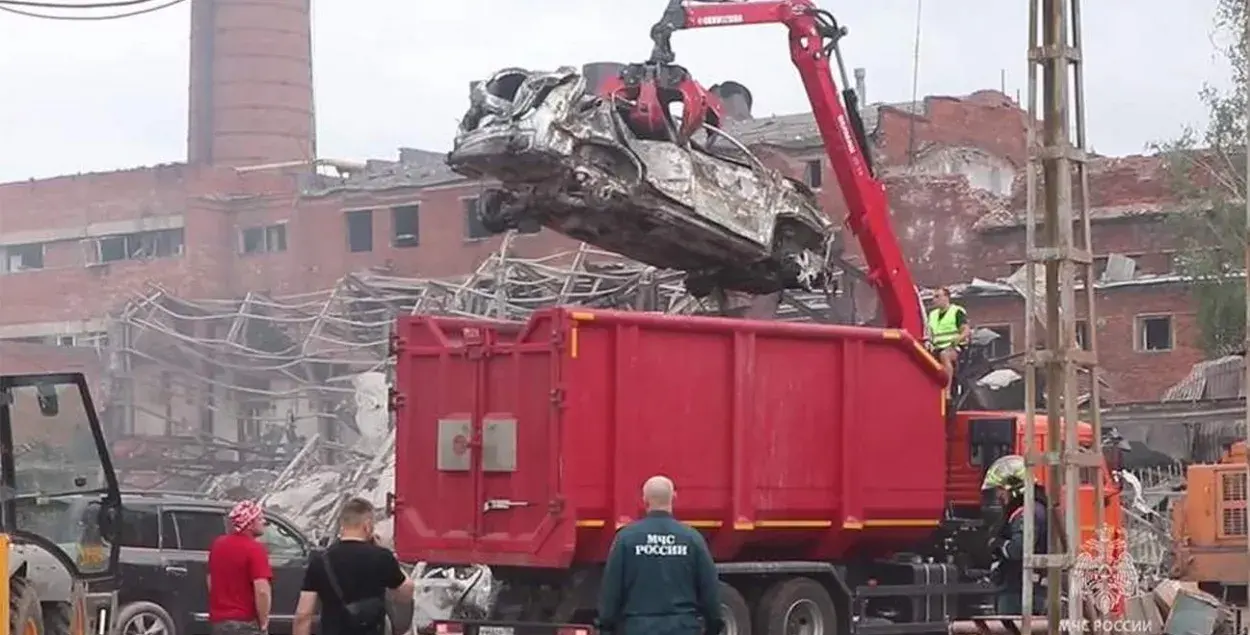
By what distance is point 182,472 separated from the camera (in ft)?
134

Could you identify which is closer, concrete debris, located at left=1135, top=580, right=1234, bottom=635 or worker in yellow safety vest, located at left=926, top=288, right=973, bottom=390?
concrete debris, located at left=1135, top=580, right=1234, bottom=635

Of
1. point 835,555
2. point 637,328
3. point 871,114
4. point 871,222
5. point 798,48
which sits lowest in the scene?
point 835,555

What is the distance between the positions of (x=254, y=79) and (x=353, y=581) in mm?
47236

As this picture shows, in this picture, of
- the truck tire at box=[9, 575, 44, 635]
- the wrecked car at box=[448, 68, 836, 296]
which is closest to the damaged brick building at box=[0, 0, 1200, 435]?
the wrecked car at box=[448, 68, 836, 296]

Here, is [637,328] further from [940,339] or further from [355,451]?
[355,451]

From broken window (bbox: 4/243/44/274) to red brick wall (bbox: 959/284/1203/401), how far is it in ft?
97.0

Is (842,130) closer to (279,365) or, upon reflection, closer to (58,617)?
(58,617)

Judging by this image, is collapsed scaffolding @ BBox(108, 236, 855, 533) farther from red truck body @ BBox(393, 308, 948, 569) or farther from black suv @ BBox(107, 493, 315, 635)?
red truck body @ BBox(393, 308, 948, 569)

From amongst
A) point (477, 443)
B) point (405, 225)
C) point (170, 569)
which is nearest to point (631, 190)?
point (477, 443)

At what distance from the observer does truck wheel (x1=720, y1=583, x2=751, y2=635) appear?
45.3ft

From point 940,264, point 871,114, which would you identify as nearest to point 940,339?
point 940,264

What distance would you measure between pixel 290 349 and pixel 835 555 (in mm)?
30704

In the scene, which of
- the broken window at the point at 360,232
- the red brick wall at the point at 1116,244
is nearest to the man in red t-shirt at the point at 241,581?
the red brick wall at the point at 1116,244

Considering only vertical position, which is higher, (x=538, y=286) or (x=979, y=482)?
(x=538, y=286)
